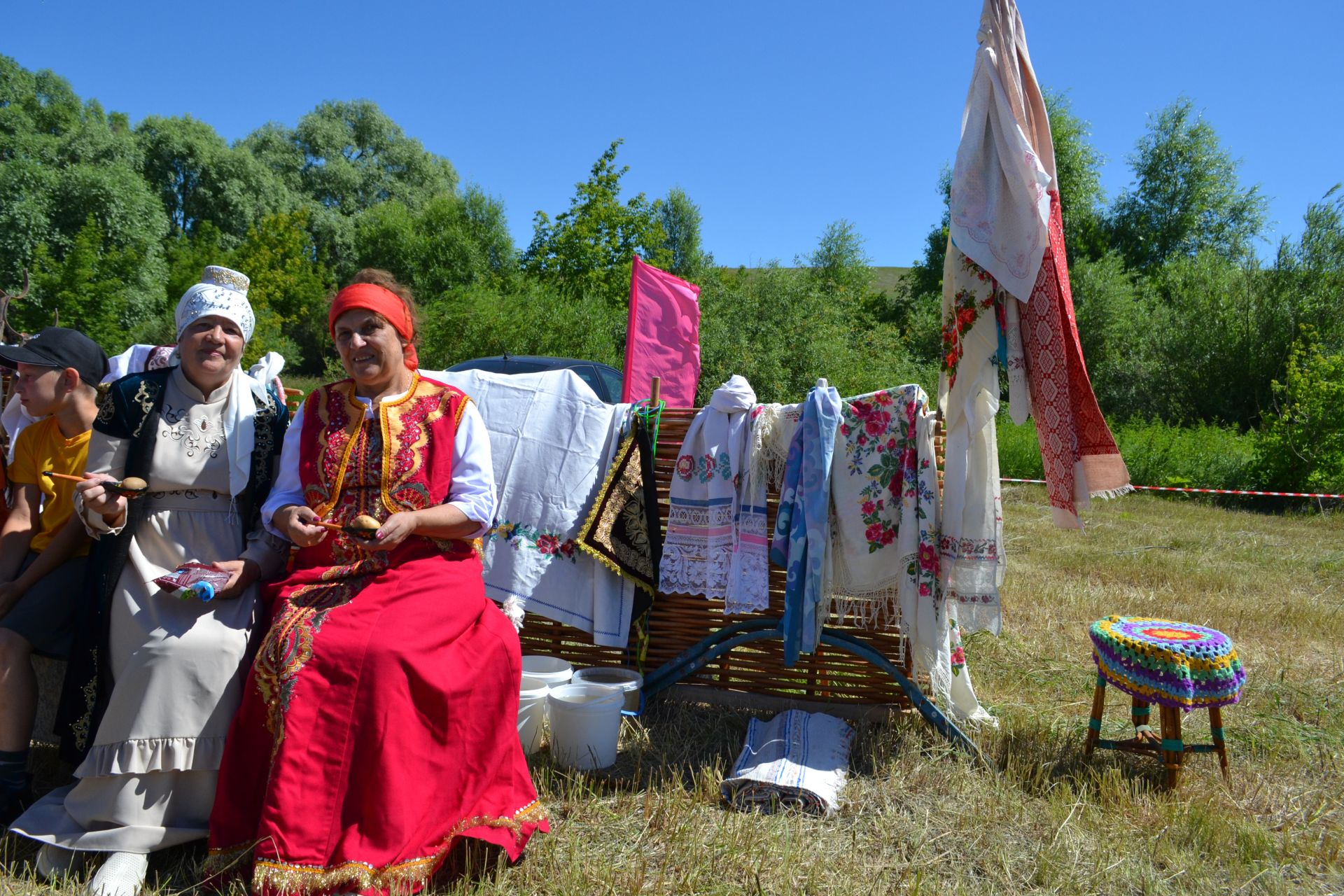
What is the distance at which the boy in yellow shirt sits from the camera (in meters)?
2.89

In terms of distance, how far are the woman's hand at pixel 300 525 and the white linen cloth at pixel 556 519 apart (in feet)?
4.00

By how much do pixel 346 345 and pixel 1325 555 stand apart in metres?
9.20

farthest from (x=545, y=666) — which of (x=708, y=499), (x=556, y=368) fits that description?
(x=556, y=368)

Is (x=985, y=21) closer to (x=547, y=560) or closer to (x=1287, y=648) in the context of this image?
(x=547, y=560)

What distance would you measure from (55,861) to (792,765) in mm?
2328

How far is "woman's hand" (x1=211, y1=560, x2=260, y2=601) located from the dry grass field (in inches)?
30.4

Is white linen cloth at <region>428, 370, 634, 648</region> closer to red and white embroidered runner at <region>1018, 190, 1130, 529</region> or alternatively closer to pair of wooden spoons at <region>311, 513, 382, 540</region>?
pair of wooden spoons at <region>311, 513, 382, 540</region>

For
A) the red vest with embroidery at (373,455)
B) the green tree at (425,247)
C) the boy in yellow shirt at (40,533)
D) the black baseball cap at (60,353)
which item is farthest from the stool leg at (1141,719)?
the green tree at (425,247)

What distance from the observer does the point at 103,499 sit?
2.76 meters

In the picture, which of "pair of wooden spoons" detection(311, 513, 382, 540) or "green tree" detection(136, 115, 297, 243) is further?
"green tree" detection(136, 115, 297, 243)

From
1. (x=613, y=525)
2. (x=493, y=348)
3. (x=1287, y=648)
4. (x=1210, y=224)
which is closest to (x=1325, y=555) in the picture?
(x=1287, y=648)

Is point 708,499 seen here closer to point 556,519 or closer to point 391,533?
point 556,519

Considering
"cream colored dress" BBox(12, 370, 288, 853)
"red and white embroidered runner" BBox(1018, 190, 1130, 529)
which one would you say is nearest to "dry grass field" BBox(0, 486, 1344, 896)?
"cream colored dress" BBox(12, 370, 288, 853)

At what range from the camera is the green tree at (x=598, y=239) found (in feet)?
62.1
